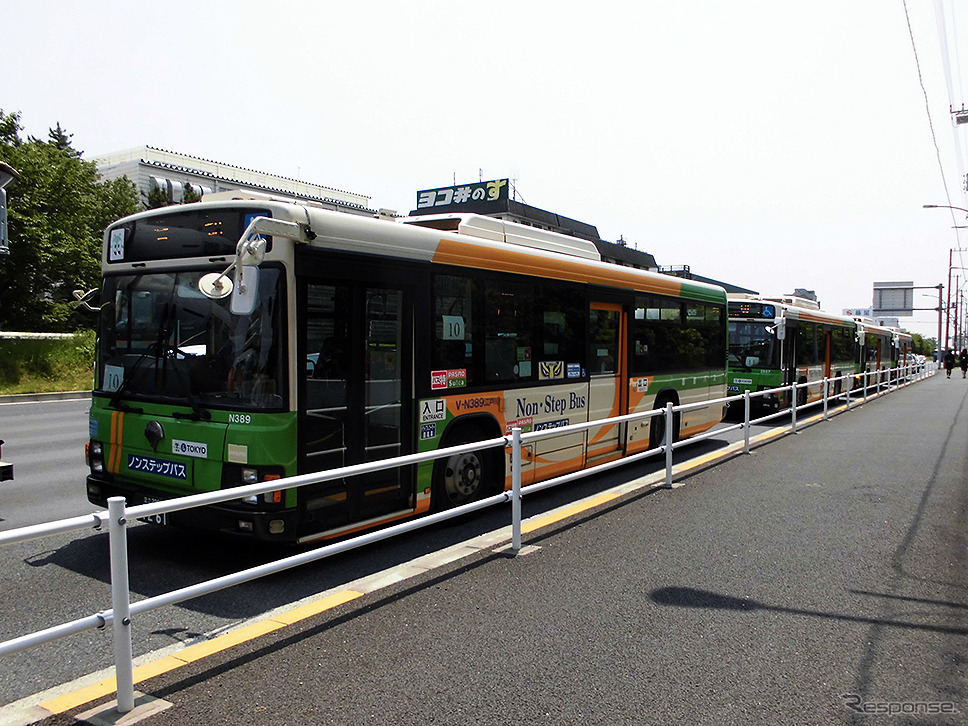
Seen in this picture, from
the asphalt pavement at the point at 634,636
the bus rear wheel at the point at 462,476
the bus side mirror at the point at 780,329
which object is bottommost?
the asphalt pavement at the point at 634,636

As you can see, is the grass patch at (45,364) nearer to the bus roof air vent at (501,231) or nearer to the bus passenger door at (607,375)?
the bus roof air vent at (501,231)

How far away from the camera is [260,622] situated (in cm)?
452

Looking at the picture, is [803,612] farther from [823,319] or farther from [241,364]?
[823,319]

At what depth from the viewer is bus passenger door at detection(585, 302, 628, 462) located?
9.47m

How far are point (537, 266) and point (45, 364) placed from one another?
72.6ft

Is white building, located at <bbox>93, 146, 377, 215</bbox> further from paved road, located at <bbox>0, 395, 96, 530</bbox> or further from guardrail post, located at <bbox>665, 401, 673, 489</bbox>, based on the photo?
guardrail post, located at <bbox>665, 401, 673, 489</bbox>

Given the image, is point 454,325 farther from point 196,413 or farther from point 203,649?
point 203,649

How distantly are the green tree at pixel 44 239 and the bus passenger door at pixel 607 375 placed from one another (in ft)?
83.7

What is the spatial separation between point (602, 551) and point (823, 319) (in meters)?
18.7

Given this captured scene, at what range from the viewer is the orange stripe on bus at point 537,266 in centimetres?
714

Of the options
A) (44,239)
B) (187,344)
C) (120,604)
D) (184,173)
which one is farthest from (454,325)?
(184,173)

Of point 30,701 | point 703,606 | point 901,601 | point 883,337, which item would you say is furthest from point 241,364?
point 883,337

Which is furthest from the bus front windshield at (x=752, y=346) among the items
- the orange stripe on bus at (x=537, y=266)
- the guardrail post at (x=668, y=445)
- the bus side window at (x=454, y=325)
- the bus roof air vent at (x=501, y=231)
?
the bus side window at (x=454, y=325)

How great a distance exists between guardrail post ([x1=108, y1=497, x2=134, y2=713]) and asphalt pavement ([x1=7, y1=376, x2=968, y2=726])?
0.52 feet
